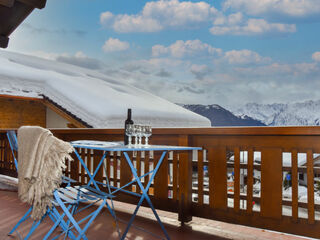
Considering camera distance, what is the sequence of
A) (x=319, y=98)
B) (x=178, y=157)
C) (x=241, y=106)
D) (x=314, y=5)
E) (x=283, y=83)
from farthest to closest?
(x=314, y=5) → (x=283, y=83) → (x=319, y=98) → (x=241, y=106) → (x=178, y=157)

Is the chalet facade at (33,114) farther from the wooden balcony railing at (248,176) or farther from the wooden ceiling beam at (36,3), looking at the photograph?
the wooden balcony railing at (248,176)

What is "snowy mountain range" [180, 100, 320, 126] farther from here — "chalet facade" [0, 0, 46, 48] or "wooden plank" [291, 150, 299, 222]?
"wooden plank" [291, 150, 299, 222]

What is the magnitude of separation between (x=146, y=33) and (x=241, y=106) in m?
14.8

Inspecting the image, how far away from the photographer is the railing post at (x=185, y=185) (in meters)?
2.70

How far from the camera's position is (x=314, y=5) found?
142 feet

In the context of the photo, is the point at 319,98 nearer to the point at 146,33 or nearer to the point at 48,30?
the point at 146,33

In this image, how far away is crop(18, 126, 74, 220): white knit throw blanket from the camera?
187 cm

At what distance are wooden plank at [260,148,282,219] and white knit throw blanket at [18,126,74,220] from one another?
4.53ft

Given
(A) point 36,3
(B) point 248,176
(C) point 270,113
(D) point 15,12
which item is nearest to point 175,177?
(B) point 248,176

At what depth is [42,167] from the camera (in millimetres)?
1871

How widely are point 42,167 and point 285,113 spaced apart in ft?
81.7

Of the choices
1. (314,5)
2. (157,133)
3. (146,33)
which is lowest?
(157,133)

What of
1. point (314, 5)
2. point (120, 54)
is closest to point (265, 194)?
point (120, 54)

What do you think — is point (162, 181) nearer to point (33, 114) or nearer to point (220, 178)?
point (220, 178)
